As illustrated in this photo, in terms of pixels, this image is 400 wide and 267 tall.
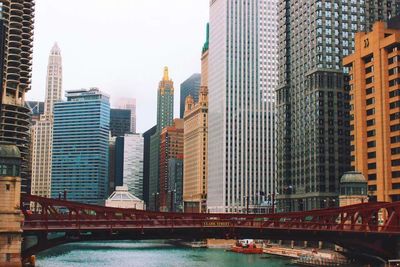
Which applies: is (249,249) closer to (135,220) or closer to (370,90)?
(370,90)

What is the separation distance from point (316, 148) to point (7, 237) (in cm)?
12674

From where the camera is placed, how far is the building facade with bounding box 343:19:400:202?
504 ft

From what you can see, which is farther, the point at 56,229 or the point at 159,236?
the point at 159,236

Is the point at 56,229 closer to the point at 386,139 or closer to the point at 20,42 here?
the point at 386,139

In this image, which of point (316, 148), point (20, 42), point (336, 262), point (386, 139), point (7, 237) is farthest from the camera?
point (316, 148)

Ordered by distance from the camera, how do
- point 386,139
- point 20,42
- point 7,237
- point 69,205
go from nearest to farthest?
point 7,237
point 69,205
point 386,139
point 20,42

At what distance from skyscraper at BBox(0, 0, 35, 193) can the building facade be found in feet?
287

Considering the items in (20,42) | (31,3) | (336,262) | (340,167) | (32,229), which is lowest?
(336,262)

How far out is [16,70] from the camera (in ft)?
587

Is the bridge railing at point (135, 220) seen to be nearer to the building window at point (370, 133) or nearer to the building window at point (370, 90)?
the building window at point (370, 133)

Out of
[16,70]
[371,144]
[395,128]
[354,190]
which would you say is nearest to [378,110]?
[395,128]

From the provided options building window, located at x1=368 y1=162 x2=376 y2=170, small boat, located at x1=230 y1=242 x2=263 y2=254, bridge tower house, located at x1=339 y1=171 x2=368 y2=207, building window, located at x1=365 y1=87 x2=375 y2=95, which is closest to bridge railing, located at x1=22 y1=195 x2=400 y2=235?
bridge tower house, located at x1=339 y1=171 x2=368 y2=207

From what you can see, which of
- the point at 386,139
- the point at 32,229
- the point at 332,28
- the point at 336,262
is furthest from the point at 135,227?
the point at 332,28

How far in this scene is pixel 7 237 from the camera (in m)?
80.5
